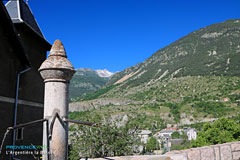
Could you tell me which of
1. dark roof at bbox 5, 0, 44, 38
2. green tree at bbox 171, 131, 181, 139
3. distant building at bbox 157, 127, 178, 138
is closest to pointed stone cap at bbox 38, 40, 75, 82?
dark roof at bbox 5, 0, 44, 38

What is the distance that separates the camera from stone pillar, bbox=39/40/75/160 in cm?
307

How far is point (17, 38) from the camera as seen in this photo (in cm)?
929

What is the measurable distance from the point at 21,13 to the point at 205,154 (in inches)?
435

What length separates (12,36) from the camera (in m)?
9.27

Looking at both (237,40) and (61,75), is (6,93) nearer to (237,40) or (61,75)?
(61,75)

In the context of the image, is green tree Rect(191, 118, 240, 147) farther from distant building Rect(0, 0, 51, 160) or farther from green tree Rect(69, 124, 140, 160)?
distant building Rect(0, 0, 51, 160)

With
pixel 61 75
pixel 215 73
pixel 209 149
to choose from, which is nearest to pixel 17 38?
pixel 61 75

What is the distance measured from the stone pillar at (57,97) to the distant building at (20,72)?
6511 mm

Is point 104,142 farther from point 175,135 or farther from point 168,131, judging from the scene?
point 168,131

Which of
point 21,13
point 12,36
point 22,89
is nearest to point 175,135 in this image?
point 22,89

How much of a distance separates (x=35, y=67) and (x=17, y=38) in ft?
9.57

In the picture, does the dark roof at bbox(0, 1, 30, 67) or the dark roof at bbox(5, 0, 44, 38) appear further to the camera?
the dark roof at bbox(5, 0, 44, 38)

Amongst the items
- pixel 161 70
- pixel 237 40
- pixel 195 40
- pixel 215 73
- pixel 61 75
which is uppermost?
pixel 195 40

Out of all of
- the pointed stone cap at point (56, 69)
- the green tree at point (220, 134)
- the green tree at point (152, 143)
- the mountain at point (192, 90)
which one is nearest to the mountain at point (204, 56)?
the mountain at point (192, 90)
